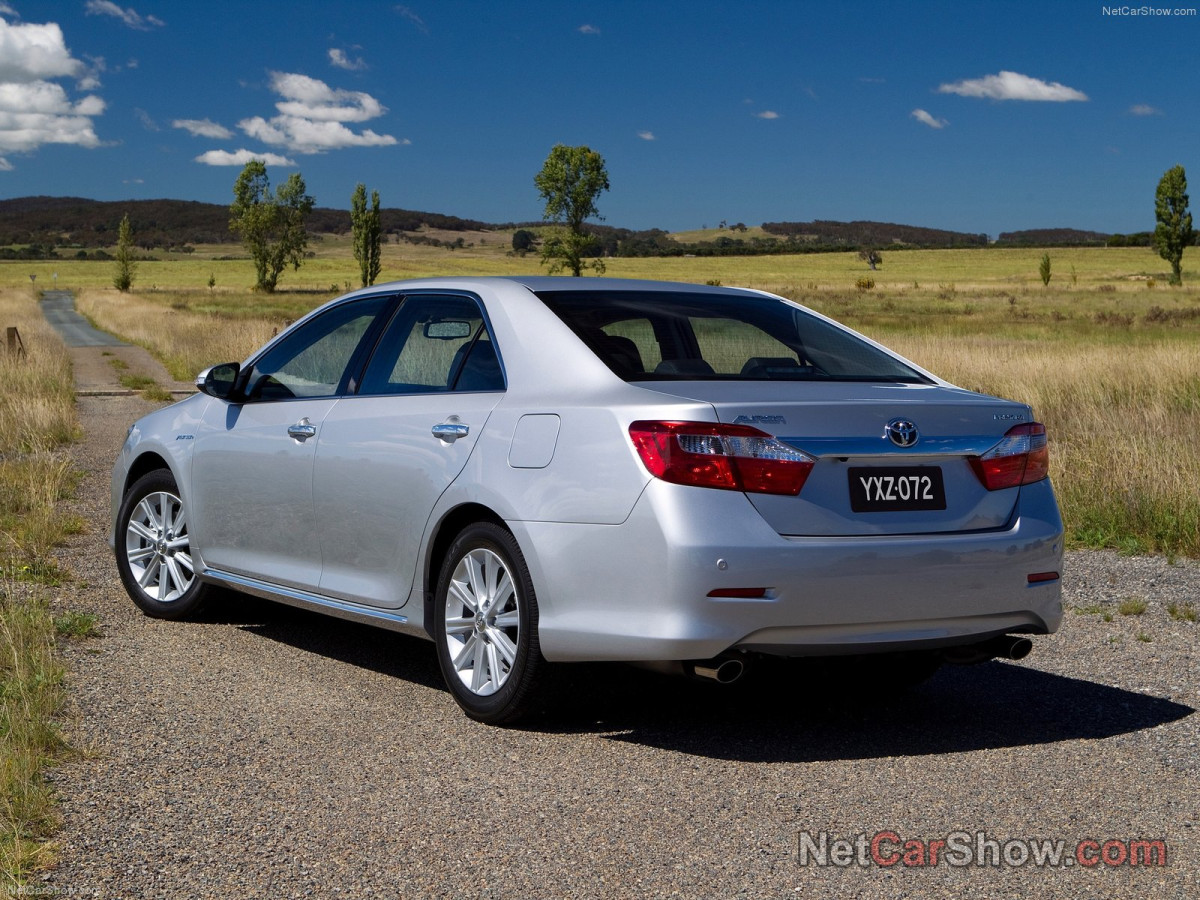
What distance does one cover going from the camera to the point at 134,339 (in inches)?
1629

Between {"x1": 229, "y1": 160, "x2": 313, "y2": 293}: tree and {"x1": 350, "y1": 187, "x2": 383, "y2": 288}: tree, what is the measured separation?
7.12 m

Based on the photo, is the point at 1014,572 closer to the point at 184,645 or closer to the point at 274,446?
the point at 274,446

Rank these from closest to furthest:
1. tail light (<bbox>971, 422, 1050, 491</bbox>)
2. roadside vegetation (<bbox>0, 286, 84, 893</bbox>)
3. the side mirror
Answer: roadside vegetation (<bbox>0, 286, 84, 893</bbox>) < tail light (<bbox>971, 422, 1050, 491</bbox>) < the side mirror

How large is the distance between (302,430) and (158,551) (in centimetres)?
150

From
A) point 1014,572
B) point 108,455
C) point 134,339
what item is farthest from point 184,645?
point 134,339

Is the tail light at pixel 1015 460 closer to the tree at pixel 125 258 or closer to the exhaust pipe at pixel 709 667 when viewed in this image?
the exhaust pipe at pixel 709 667

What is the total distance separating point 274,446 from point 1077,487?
6128 millimetres

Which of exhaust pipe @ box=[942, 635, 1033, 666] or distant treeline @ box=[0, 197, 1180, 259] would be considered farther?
distant treeline @ box=[0, 197, 1180, 259]

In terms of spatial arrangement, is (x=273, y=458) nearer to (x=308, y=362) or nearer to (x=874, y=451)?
(x=308, y=362)

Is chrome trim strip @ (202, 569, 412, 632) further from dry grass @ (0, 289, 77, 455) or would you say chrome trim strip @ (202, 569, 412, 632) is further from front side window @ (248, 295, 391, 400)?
dry grass @ (0, 289, 77, 455)

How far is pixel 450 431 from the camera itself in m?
4.97

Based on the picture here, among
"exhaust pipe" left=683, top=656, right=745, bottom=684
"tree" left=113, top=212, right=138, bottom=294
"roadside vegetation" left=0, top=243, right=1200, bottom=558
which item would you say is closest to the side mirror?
"exhaust pipe" left=683, top=656, right=745, bottom=684

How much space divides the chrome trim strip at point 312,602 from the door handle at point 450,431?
0.74m

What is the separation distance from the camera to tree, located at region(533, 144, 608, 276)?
94312 mm
